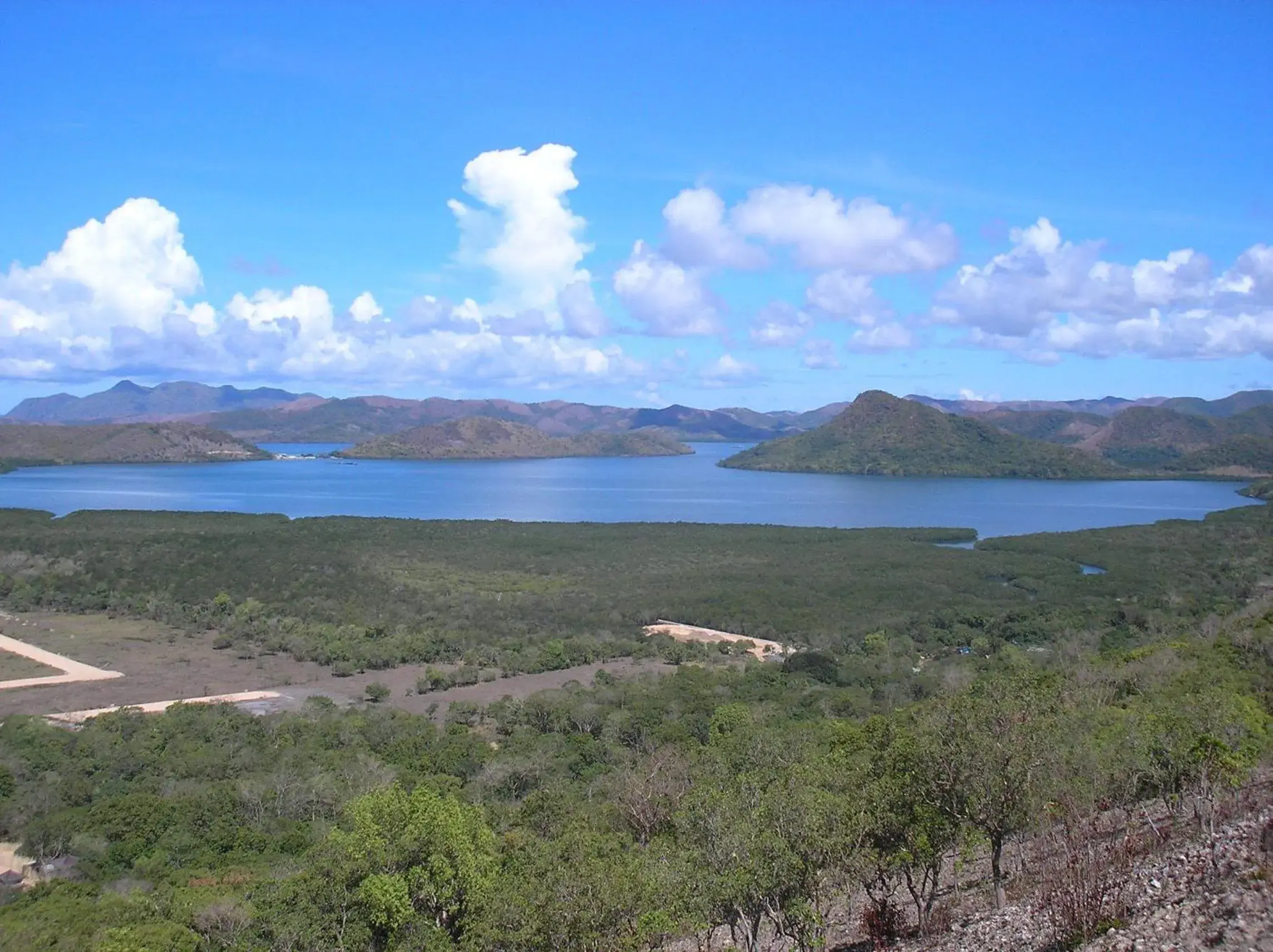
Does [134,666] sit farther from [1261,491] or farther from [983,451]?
[983,451]

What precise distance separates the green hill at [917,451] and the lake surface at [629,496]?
22.8 feet

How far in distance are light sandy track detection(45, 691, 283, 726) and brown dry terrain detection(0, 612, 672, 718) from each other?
1.48 ft

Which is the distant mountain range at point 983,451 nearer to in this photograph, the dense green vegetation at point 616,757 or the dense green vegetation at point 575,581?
the dense green vegetation at point 575,581

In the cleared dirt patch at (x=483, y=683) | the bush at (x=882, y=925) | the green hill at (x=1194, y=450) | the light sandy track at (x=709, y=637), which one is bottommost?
the cleared dirt patch at (x=483, y=683)

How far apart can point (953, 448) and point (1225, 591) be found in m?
124

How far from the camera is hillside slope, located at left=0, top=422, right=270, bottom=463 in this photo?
176750 mm

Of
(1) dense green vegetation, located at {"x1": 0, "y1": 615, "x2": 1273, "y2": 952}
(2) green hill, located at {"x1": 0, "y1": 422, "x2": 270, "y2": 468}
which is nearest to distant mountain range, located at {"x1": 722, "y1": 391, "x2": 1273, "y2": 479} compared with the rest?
(2) green hill, located at {"x1": 0, "y1": 422, "x2": 270, "y2": 468}

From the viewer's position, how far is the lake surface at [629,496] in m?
104

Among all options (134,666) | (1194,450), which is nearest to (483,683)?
(134,666)

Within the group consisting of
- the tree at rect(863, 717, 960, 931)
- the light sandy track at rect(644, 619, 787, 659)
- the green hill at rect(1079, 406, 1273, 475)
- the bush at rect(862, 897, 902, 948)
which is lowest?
the light sandy track at rect(644, 619, 787, 659)

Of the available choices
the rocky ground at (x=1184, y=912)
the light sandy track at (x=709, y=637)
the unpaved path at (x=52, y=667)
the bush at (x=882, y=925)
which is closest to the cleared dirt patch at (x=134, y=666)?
the unpaved path at (x=52, y=667)

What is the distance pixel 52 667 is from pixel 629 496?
307 ft

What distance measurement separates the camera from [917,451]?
177250 millimetres

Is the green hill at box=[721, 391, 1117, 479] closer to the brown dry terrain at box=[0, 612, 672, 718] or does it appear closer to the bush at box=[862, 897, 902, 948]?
the brown dry terrain at box=[0, 612, 672, 718]
